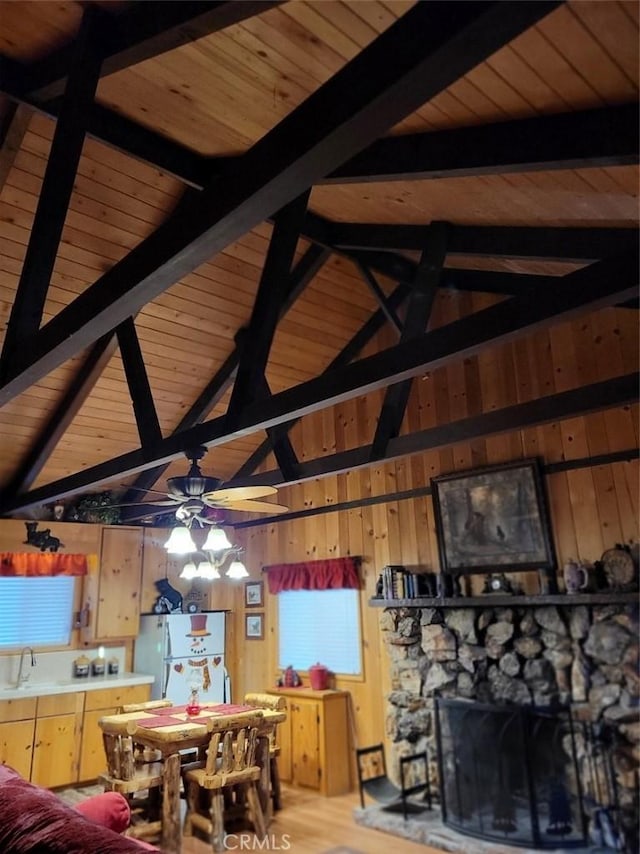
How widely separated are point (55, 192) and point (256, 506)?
183 centimetres

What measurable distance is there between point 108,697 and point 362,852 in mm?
4269

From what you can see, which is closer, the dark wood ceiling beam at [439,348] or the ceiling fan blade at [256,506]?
the dark wood ceiling beam at [439,348]

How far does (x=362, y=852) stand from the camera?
3.99ft

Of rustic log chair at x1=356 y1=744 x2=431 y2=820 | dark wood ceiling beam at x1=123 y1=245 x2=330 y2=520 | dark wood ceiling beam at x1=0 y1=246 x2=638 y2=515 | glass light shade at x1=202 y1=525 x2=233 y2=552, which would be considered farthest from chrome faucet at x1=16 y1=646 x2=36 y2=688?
rustic log chair at x1=356 y1=744 x2=431 y2=820

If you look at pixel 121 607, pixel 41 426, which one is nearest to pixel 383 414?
pixel 41 426

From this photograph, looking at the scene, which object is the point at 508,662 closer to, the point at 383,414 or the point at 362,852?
the point at 362,852

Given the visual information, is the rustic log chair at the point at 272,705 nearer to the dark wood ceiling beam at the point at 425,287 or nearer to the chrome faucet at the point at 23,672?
the dark wood ceiling beam at the point at 425,287

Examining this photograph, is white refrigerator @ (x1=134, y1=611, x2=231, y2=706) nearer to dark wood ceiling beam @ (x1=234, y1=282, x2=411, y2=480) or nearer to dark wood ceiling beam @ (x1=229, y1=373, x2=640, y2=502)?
dark wood ceiling beam @ (x1=229, y1=373, x2=640, y2=502)

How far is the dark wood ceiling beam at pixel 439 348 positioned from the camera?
1304mm

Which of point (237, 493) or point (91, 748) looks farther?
point (91, 748)

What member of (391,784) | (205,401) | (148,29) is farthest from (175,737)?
(205,401)

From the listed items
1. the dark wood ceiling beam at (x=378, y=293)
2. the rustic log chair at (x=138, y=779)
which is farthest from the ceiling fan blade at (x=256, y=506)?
the dark wood ceiling beam at (x=378, y=293)

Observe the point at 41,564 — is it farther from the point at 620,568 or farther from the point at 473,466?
the point at 620,568

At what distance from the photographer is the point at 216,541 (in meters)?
3.10
